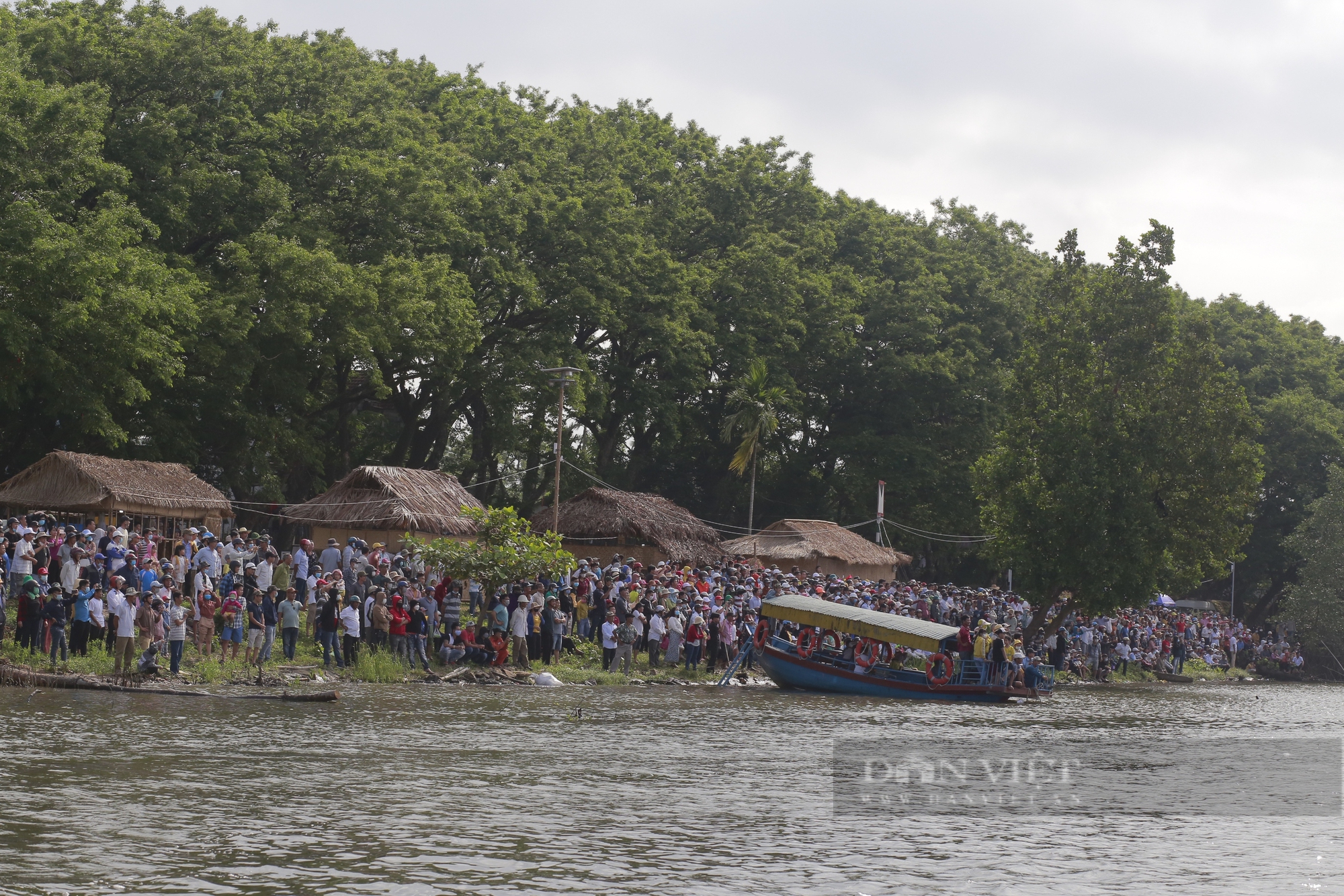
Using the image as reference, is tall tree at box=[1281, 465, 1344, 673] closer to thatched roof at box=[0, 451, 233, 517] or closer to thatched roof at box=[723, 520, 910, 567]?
thatched roof at box=[723, 520, 910, 567]

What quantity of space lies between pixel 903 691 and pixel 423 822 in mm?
21306

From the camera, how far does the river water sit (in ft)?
42.0

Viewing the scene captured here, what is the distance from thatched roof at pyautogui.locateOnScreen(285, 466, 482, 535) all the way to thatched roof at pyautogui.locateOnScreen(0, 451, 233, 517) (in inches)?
199

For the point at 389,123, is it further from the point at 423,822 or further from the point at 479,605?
the point at 423,822

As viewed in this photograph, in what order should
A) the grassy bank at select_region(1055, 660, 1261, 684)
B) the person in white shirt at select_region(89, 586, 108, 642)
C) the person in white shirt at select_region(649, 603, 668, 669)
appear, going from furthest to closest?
the grassy bank at select_region(1055, 660, 1261, 684) < the person in white shirt at select_region(649, 603, 668, 669) < the person in white shirt at select_region(89, 586, 108, 642)

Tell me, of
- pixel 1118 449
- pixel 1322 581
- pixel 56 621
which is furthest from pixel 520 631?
pixel 1322 581

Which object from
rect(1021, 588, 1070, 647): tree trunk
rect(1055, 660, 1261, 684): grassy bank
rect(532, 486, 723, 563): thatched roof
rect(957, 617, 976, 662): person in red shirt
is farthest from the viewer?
rect(1021, 588, 1070, 647): tree trunk

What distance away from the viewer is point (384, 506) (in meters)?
40.0

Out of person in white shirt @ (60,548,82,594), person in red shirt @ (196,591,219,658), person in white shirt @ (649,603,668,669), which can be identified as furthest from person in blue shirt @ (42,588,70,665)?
person in white shirt @ (649,603,668,669)

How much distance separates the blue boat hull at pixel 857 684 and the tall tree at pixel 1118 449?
14457mm

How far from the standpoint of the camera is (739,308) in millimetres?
59375

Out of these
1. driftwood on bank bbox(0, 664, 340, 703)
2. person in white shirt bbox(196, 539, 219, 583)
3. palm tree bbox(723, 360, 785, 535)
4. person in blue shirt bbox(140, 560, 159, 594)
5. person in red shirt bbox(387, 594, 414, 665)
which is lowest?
driftwood on bank bbox(0, 664, 340, 703)

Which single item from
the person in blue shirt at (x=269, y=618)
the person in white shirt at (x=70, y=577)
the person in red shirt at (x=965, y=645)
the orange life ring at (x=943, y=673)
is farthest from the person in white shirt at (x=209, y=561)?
the person in red shirt at (x=965, y=645)

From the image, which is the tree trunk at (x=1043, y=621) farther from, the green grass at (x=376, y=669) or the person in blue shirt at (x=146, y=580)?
the person in blue shirt at (x=146, y=580)
